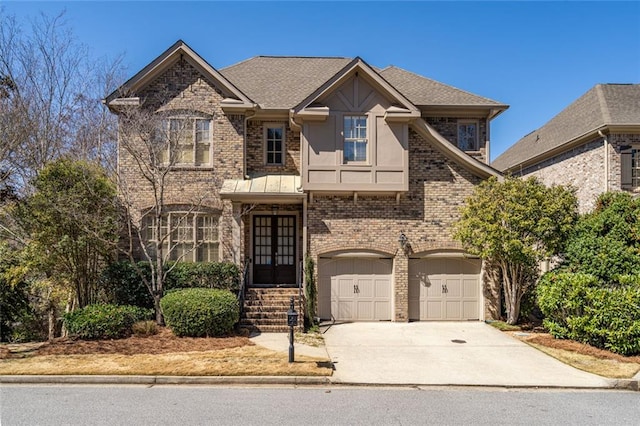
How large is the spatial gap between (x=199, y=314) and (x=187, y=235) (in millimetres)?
3717

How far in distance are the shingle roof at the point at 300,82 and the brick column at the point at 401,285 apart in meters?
6.01

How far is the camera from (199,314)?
1060 cm

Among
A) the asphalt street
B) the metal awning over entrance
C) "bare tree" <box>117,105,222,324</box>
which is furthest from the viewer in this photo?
the metal awning over entrance

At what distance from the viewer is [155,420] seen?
598 cm

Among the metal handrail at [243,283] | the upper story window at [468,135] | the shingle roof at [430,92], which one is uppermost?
the shingle roof at [430,92]

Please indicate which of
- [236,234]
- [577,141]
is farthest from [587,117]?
[236,234]

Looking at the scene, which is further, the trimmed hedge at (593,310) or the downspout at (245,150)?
the downspout at (245,150)

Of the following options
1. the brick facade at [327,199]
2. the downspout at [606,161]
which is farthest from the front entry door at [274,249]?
the downspout at [606,161]

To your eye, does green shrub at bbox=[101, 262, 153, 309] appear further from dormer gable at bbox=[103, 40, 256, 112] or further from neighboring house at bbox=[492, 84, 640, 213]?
neighboring house at bbox=[492, 84, 640, 213]

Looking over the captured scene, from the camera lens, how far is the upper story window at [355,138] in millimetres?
13383

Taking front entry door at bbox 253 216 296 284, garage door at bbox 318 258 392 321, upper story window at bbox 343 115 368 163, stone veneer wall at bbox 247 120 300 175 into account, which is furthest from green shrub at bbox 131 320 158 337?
upper story window at bbox 343 115 368 163

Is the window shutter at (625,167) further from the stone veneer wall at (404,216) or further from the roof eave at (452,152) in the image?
the stone veneer wall at (404,216)

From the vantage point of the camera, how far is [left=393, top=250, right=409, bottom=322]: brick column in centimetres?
1323

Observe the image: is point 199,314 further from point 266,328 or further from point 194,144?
point 194,144
